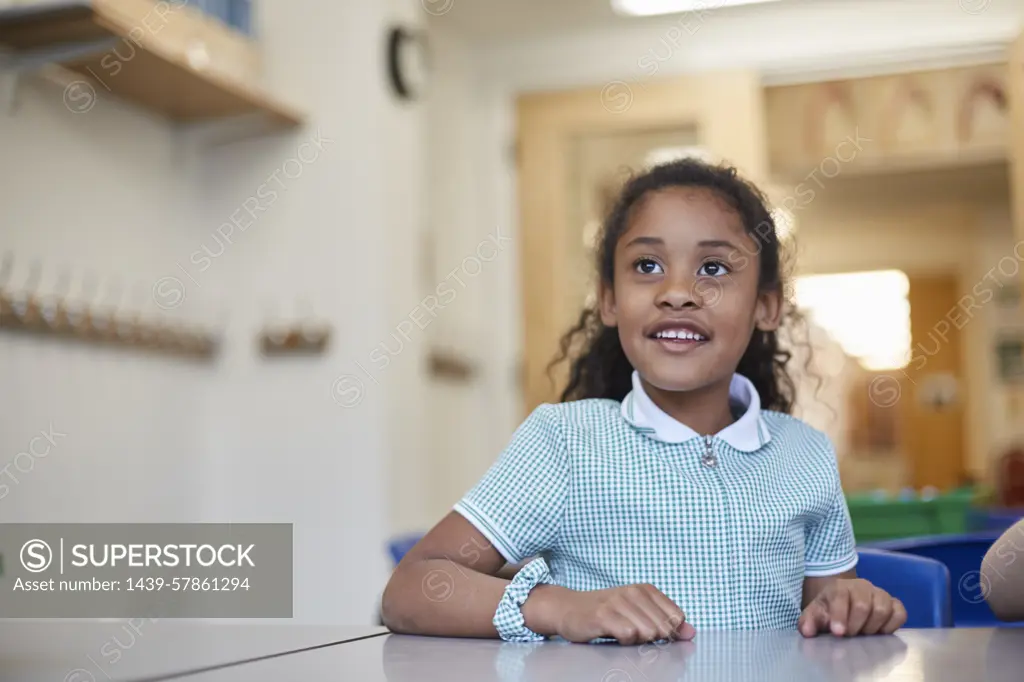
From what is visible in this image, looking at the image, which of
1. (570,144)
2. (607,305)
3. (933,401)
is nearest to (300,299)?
(570,144)

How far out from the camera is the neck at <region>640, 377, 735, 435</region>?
1177 mm

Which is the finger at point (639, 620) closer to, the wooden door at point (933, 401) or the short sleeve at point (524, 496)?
the short sleeve at point (524, 496)

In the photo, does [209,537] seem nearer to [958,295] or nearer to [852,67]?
[852,67]

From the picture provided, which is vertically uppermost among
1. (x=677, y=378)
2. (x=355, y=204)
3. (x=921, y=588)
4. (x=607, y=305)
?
(x=355, y=204)

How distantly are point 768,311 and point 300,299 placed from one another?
6.54ft

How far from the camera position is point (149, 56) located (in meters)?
2.32

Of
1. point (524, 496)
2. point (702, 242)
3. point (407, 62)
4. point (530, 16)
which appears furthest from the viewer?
point (530, 16)

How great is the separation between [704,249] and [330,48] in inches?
89.4

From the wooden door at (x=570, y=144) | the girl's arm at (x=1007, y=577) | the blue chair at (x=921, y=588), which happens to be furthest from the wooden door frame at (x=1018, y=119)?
the girl's arm at (x=1007, y=577)

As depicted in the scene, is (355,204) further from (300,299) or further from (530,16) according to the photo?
(530,16)

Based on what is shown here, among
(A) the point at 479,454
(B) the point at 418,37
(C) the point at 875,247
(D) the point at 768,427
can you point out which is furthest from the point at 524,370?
(C) the point at 875,247

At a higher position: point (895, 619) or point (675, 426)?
point (675, 426)

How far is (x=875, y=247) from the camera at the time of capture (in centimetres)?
842

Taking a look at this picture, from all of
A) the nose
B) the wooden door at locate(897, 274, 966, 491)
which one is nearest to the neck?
the nose
